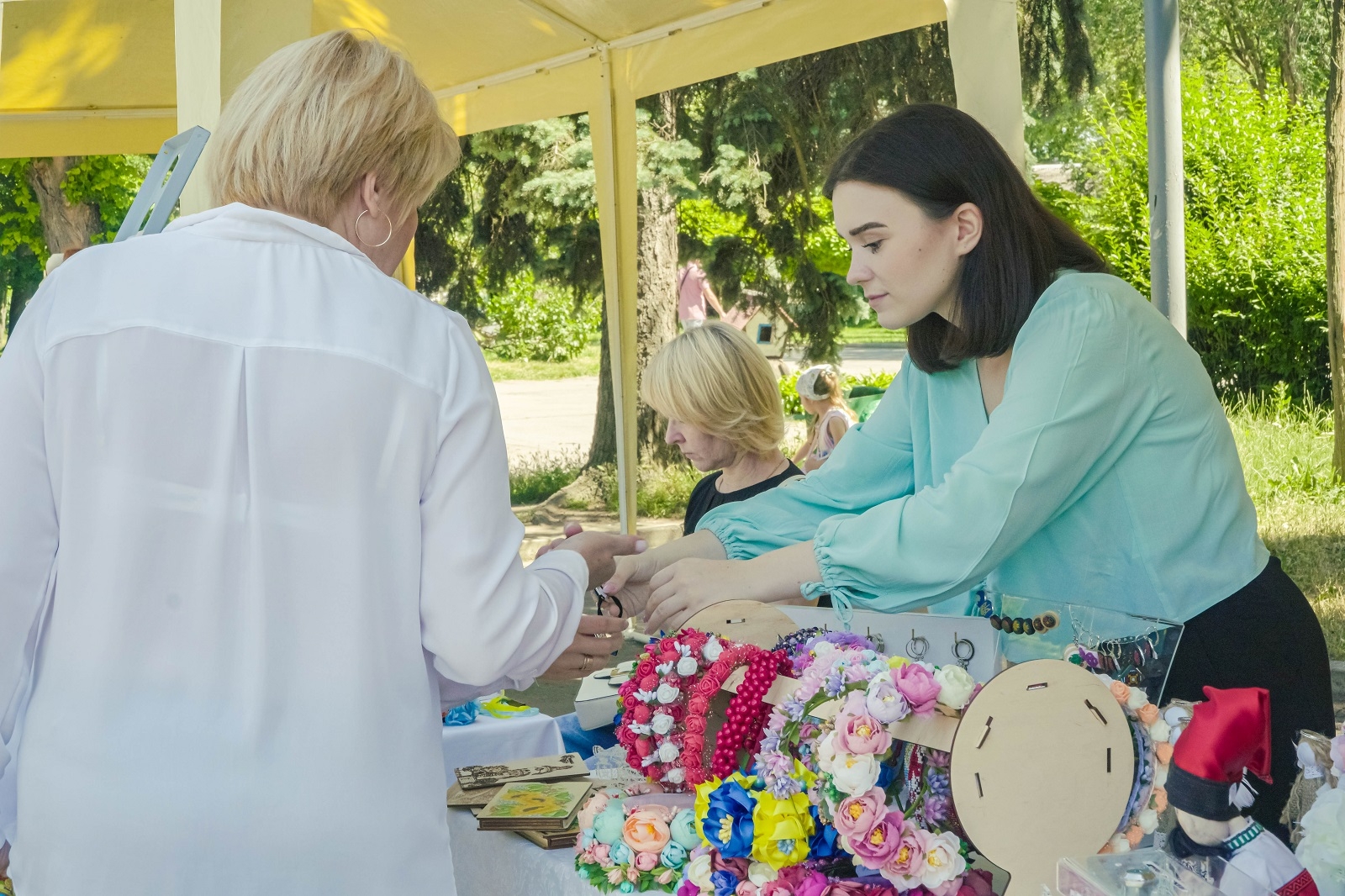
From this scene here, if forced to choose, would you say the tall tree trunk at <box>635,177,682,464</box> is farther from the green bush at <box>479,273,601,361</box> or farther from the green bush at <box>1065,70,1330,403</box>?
the green bush at <box>479,273,601,361</box>

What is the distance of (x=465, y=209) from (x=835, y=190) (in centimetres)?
835

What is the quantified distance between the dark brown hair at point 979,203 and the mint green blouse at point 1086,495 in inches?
2.7

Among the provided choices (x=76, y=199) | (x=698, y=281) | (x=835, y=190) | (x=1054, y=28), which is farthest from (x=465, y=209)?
(x=835, y=190)

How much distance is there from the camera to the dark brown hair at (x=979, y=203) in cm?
170

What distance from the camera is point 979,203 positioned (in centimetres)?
170

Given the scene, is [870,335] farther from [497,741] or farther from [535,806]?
[535,806]

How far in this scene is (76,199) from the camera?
34.1 ft

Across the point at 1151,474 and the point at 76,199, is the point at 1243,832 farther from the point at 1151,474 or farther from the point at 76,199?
the point at 76,199

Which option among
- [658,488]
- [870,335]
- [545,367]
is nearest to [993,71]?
[658,488]

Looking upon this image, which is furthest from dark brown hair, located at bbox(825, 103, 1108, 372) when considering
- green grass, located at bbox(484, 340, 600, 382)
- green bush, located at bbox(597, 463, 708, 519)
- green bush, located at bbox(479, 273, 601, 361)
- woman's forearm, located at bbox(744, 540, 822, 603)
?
green bush, located at bbox(479, 273, 601, 361)

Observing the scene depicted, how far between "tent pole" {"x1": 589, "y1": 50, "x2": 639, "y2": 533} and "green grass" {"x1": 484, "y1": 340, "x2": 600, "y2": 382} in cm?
1525

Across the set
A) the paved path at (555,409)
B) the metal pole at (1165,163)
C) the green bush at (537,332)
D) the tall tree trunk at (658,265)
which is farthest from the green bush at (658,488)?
the green bush at (537,332)

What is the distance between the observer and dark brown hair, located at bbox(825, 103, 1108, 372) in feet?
5.57

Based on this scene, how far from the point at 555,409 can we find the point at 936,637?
15514 mm
